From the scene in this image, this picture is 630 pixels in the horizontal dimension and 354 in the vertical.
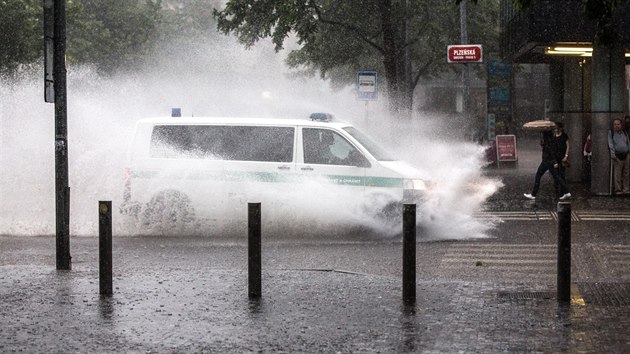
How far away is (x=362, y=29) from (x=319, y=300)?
95.1ft

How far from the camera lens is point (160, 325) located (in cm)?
933

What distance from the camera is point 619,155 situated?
987 inches

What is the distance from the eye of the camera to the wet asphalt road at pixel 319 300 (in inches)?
340

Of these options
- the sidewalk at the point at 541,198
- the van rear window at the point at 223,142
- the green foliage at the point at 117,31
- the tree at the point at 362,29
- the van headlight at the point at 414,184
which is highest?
the green foliage at the point at 117,31

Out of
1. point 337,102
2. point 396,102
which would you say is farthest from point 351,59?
point 337,102

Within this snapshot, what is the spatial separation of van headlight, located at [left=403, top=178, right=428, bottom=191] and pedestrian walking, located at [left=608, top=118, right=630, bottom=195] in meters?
8.88

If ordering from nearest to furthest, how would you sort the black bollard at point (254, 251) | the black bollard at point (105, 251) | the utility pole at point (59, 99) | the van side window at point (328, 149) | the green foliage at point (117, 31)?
the black bollard at point (254, 251) < the black bollard at point (105, 251) < the utility pole at point (59, 99) < the van side window at point (328, 149) < the green foliage at point (117, 31)

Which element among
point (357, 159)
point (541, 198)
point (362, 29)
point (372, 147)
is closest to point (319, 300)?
point (357, 159)

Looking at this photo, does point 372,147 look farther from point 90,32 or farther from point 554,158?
point 90,32

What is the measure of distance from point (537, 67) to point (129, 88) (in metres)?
27.8

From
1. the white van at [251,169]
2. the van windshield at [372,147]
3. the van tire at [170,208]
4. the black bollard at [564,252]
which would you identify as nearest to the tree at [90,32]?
the white van at [251,169]

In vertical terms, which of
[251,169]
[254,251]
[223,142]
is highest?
[223,142]

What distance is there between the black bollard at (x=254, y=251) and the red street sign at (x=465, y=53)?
949 inches

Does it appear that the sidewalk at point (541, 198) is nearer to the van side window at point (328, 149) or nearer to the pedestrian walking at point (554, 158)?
the pedestrian walking at point (554, 158)
